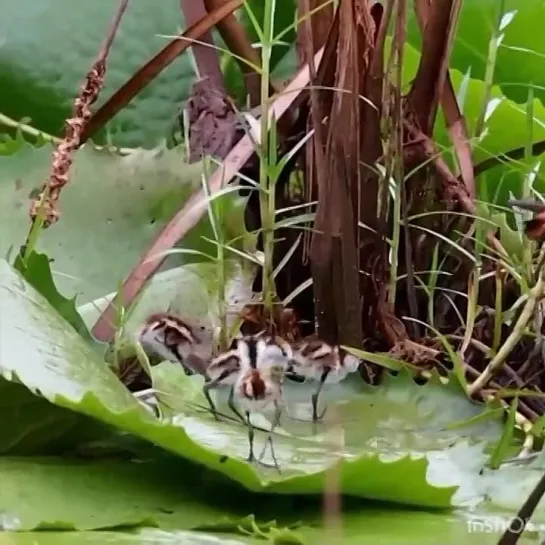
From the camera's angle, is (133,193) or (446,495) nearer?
(446,495)

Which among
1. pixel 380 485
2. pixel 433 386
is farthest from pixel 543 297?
pixel 380 485

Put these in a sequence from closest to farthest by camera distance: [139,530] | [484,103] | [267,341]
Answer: [139,530] → [267,341] → [484,103]

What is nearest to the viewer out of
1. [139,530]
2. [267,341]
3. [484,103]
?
[139,530]

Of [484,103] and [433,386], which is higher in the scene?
[484,103]

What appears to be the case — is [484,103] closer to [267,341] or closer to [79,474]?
[267,341]

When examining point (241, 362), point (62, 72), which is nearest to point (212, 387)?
point (241, 362)

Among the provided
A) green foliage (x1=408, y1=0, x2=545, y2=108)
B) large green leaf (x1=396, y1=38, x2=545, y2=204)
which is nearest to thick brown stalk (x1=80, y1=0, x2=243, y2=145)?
large green leaf (x1=396, y1=38, x2=545, y2=204)
